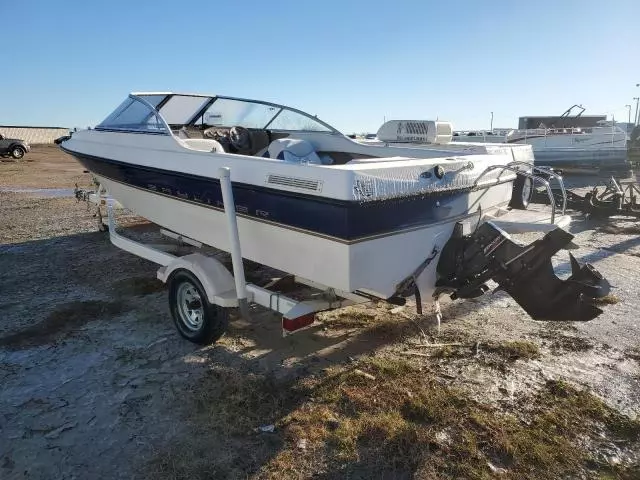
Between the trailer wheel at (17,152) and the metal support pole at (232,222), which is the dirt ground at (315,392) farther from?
the trailer wheel at (17,152)

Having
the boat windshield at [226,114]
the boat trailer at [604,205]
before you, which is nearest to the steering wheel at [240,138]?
the boat windshield at [226,114]

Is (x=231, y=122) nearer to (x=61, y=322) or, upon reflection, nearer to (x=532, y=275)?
(x=61, y=322)

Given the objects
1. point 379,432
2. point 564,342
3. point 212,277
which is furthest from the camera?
point 564,342

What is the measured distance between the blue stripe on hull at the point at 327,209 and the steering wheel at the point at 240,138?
148cm

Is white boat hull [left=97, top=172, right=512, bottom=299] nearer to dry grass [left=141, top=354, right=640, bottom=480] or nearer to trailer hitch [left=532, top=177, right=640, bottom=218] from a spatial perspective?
dry grass [left=141, top=354, right=640, bottom=480]

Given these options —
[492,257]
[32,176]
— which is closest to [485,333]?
[492,257]

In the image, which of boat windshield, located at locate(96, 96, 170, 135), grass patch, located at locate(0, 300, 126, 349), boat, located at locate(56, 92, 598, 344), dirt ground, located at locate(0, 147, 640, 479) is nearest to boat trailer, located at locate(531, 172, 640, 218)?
dirt ground, located at locate(0, 147, 640, 479)

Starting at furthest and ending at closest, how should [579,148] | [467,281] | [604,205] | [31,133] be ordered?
[31,133] < [579,148] < [604,205] < [467,281]

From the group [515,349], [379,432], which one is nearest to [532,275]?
[515,349]

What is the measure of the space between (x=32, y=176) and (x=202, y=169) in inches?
559

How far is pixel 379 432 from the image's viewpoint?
107 inches

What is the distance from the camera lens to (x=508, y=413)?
2.91 m

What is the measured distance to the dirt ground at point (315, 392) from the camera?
2.51m

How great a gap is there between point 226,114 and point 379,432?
4.11 metres
